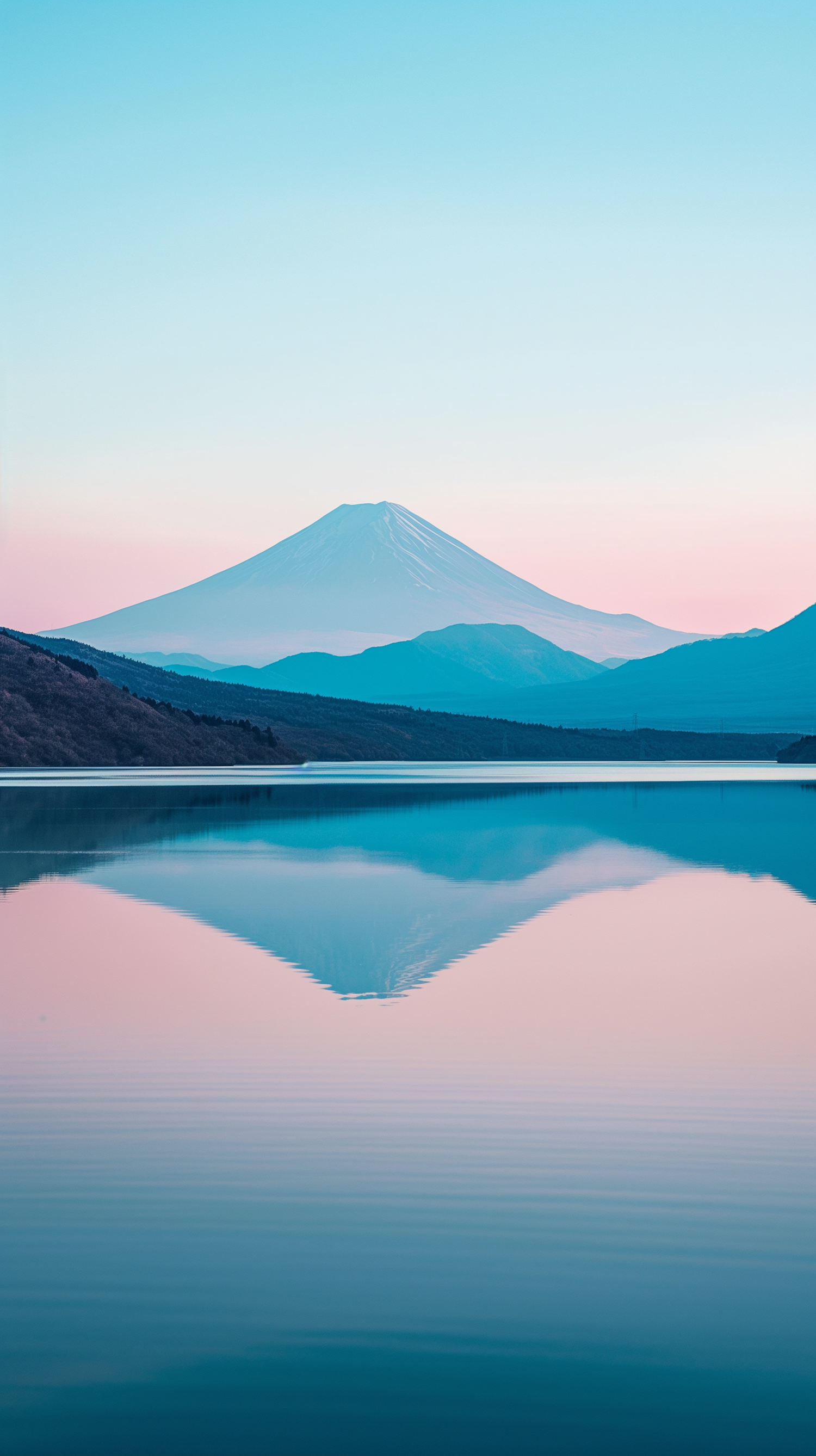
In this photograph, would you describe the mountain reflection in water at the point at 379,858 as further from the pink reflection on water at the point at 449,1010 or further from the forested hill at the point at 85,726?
the forested hill at the point at 85,726

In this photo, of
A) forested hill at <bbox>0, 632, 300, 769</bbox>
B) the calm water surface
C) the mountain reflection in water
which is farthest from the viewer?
forested hill at <bbox>0, 632, 300, 769</bbox>

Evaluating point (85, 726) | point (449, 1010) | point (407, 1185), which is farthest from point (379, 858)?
point (85, 726)

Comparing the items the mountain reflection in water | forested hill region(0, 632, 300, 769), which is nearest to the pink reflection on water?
the mountain reflection in water

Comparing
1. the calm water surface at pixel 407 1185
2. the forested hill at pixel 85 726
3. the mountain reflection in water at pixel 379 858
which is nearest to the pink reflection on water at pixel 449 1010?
the calm water surface at pixel 407 1185

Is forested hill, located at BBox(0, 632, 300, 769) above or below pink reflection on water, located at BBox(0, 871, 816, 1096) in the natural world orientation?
above

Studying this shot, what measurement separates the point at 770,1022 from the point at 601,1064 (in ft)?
8.91

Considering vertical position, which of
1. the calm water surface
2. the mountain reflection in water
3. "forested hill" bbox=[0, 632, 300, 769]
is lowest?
the calm water surface

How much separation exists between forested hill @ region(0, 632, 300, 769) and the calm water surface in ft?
388

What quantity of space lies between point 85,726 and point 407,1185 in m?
140

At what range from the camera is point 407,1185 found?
9.59m

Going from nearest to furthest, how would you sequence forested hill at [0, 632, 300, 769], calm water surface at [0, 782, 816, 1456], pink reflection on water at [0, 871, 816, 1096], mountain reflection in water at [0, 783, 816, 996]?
1. calm water surface at [0, 782, 816, 1456]
2. pink reflection on water at [0, 871, 816, 1096]
3. mountain reflection in water at [0, 783, 816, 996]
4. forested hill at [0, 632, 300, 769]

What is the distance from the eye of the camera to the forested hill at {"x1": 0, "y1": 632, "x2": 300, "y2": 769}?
138875 mm

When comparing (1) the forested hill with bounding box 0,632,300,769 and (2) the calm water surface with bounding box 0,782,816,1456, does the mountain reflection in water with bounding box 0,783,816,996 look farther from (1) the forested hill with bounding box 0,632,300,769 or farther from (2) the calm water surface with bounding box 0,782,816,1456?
(1) the forested hill with bounding box 0,632,300,769

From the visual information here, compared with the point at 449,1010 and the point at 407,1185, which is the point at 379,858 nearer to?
the point at 449,1010
